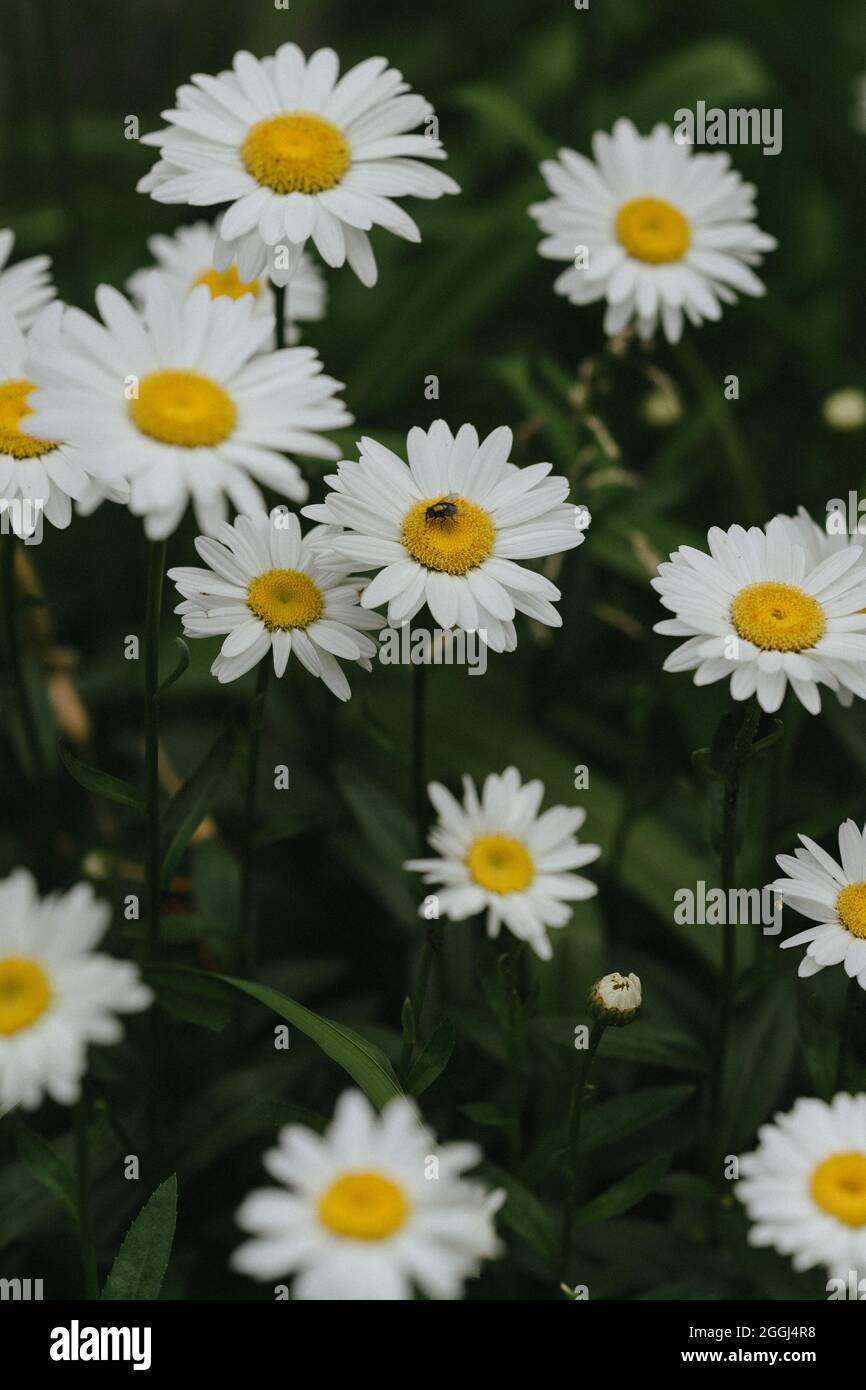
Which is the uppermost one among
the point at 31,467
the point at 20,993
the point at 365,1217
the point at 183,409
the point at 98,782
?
the point at 31,467

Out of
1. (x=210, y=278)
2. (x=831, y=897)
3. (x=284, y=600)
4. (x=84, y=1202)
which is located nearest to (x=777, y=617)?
(x=831, y=897)

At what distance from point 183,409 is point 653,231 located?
3.18 feet

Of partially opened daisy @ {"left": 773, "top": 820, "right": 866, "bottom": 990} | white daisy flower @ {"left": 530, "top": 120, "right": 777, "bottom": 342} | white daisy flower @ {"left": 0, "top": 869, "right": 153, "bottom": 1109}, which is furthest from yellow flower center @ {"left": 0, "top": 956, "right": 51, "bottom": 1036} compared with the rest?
white daisy flower @ {"left": 530, "top": 120, "right": 777, "bottom": 342}

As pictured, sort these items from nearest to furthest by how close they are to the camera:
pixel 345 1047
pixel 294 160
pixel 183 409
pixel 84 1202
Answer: pixel 183 409, pixel 84 1202, pixel 345 1047, pixel 294 160

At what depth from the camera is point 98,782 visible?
4.62ft

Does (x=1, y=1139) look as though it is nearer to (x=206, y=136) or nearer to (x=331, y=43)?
(x=206, y=136)

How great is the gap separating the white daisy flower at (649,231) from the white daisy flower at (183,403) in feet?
2.36

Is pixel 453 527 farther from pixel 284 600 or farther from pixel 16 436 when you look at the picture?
pixel 16 436

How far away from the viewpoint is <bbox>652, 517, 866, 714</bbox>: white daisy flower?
128cm

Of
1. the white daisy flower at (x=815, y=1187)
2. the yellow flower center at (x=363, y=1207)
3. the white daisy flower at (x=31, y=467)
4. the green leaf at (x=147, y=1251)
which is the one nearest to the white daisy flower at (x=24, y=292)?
the white daisy flower at (x=31, y=467)
